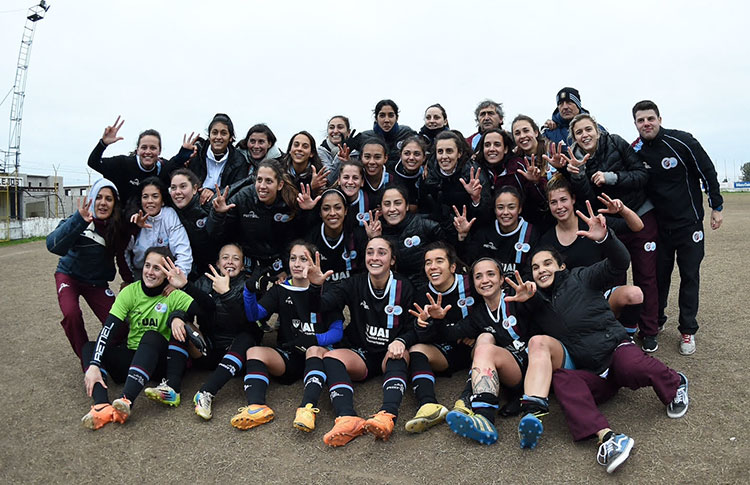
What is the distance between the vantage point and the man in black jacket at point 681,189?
5.27 metres

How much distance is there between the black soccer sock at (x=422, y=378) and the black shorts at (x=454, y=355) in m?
0.29

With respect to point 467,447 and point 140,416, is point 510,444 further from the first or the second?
point 140,416

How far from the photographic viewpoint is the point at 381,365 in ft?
15.4

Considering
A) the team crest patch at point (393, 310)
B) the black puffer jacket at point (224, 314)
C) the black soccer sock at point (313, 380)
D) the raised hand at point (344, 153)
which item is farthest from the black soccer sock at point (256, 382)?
the raised hand at point (344, 153)

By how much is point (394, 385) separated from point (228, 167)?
140 inches

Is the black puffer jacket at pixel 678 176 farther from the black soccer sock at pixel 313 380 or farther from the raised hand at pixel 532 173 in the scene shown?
the black soccer sock at pixel 313 380

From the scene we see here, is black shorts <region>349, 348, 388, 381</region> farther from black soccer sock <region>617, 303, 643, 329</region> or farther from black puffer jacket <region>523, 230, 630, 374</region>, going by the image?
black soccer sock <region>617, 303, 643, 329</region>

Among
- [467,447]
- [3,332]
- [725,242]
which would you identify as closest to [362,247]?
[467,447]

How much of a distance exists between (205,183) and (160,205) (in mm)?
881

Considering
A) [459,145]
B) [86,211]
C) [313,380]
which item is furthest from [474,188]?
[86,211]

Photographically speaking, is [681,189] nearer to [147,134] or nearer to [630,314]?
[630,314]

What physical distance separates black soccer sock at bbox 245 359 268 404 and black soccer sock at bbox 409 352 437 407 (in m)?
1.28

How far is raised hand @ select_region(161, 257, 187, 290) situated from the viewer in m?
4.77

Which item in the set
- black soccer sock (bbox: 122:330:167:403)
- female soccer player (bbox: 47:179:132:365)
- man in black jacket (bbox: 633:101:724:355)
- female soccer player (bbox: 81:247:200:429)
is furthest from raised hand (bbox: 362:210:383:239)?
man in black jacket (bbox: 633:101:724:355)
